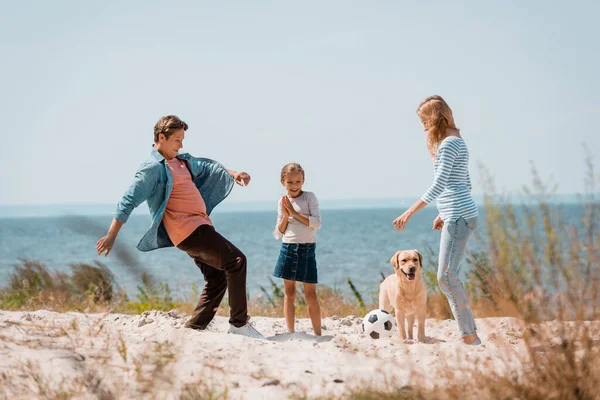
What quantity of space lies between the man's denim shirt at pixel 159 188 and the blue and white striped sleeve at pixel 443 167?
216 cm

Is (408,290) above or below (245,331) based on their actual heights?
above

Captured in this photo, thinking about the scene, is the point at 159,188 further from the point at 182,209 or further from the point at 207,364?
the point at 207,364

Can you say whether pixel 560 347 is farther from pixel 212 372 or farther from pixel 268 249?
pixel 268 249

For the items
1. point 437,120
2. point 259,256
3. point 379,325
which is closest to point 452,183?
point 437,120

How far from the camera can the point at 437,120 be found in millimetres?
5875

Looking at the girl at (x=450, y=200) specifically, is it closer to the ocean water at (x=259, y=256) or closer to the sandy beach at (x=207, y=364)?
the sandy beach at (x=207, y=364)

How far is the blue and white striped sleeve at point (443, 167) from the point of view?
568 cm

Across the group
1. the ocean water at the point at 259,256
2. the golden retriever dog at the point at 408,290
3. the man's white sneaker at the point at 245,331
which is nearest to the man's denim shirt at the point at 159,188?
the man's white sneaker at the point at 245,331

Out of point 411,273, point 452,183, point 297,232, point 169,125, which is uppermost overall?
point 169,125

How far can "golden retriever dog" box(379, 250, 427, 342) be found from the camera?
625 centimetres

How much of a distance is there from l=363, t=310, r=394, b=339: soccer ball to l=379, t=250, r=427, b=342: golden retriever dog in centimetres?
23

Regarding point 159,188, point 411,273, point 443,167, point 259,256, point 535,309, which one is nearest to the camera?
point 535,309

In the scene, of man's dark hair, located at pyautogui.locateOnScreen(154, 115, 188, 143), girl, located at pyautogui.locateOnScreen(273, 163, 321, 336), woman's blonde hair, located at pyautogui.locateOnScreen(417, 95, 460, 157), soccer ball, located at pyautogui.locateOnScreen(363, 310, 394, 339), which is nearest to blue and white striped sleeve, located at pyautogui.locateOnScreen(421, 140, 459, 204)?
woman's blonde hair, located at pyautogui.locateOnScreen(417, 95, 460, 157)

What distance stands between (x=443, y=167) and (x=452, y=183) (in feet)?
0.58
